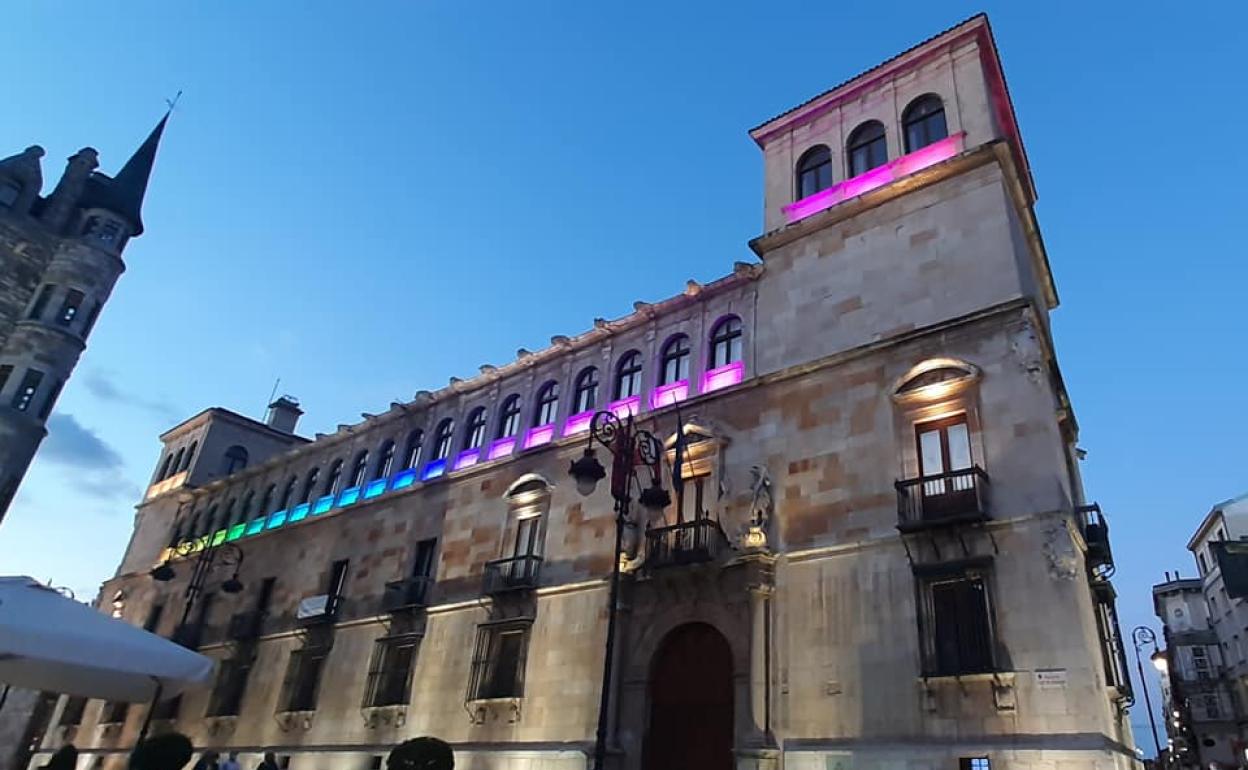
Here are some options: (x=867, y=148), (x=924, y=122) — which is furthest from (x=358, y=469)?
(x=924, y=122)

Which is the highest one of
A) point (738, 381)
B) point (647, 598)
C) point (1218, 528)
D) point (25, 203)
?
point (25, 203)

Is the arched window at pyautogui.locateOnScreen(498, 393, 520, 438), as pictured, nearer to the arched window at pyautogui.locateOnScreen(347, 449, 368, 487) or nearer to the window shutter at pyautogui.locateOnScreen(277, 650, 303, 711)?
the arched window at pyautogui.locateOnScreen(347, 449, 368, 487)

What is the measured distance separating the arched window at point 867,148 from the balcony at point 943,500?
391 inches

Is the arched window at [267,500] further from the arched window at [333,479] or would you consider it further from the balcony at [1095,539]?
the balcony at [1095,539]

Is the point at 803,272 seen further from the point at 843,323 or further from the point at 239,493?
the point at 239,493

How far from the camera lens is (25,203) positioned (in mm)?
41469

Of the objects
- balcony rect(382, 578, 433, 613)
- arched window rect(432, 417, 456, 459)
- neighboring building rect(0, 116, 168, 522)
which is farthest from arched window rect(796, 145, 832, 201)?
neighboring building rect(0, 116, 168, 522)

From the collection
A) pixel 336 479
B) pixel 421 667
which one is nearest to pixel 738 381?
pixel 421 667

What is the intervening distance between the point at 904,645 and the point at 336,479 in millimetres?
26051

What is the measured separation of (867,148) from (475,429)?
1675 centimetres

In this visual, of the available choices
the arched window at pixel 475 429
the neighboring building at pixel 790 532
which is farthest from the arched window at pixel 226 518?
the arched window at pixel 475 429

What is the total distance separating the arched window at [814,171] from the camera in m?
23.2

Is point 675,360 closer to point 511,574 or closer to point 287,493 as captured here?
point 511,574

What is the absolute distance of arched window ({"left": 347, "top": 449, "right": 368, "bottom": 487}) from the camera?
32594 millimetres
